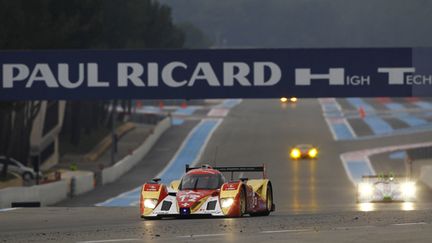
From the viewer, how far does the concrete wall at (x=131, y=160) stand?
6889 cm

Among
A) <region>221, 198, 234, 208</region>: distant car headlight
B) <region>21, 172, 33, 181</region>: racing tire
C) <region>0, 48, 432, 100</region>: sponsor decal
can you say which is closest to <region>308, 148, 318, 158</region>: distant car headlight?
<region>21, 172, 33, 181</region>: racing tire

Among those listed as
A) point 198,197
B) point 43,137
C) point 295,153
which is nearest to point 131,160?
point 43,137

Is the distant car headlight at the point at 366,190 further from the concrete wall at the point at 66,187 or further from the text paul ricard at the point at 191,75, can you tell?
the concrete wall at the point at 66,187

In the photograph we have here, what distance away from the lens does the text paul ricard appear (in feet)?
121

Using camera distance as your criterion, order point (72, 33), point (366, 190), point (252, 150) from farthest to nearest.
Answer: point (252, 150)
point (72, 33)
point (366, 190)

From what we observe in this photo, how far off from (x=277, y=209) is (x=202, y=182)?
1256 centimetres

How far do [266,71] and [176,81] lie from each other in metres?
2.83

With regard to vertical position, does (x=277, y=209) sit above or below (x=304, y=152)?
below

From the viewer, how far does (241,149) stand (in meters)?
86.1

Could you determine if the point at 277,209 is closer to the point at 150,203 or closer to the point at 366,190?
the point at 366,190

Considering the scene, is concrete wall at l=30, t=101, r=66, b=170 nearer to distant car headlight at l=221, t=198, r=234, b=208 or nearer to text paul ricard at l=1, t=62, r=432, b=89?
text paul ricard at l=1, t=62, r=432, b=89

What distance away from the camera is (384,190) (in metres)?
43.5

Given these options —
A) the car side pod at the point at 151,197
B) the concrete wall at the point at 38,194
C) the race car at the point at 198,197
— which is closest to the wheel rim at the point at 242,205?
the race car at the point at 198,197

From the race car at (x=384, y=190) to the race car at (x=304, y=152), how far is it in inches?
1376
